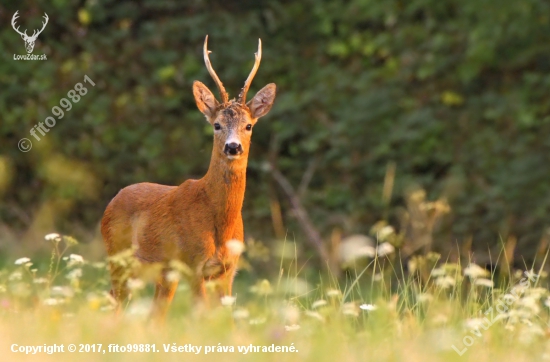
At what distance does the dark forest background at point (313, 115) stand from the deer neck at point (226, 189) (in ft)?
8.00

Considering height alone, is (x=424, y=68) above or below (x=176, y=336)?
above

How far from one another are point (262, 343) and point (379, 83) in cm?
442

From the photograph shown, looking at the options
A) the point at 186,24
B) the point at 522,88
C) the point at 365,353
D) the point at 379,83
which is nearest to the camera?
the point at 365,353

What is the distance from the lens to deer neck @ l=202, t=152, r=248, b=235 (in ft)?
15.7

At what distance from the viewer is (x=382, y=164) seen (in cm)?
771

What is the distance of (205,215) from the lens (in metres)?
4.79

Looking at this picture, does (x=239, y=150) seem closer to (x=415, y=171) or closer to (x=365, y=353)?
(x=365, y=353)

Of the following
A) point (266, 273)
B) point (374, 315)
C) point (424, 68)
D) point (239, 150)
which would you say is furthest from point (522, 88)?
point (374, 315)

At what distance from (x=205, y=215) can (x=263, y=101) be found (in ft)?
2.47

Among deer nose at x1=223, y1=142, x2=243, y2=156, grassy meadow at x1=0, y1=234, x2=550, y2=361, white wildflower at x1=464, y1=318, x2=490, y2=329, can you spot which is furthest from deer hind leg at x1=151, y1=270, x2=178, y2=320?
white wildflower at x1=464, y1=318, x2=490, y2=329

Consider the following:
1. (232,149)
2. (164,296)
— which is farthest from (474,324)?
(164,296)

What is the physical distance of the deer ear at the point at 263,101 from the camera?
5.17 m

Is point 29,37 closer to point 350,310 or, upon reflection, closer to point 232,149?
point 232,149

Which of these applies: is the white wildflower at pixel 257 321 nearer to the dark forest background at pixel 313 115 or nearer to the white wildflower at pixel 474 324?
the white wildflower at pixel 474 324
